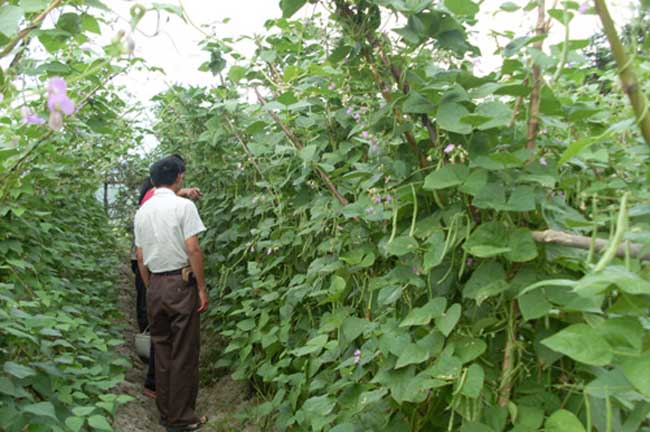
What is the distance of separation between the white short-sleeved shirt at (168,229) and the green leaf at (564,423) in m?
2.69

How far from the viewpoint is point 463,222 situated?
135 cm

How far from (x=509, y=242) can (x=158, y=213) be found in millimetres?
2652

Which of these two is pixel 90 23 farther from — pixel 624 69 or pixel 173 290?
pixel 173 290

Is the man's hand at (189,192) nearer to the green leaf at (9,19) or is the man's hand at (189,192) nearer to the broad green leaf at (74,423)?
the broad green leaf at (74,423)

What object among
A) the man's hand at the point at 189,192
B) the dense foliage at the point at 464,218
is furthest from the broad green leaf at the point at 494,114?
the man's hand at the point at 189,192

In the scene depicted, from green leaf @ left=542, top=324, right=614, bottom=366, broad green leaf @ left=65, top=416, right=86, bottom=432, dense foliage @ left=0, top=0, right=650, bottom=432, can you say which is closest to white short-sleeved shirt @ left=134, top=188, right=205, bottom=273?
dense foliage @ left=0, top=0, right=650, bottom=432

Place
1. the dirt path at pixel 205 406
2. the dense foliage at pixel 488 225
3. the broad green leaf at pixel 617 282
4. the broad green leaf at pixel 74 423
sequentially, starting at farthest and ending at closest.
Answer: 1. the dirt path at pixel 205 406
2. the broad green leaf at pixel 74 423
3. the dense foliage at pixel 488 225
4. the broad green leaf at pixel 617 282

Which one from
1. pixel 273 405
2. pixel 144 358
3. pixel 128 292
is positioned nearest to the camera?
pixel 273 405

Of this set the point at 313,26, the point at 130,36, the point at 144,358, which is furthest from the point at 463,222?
the point at 144,358

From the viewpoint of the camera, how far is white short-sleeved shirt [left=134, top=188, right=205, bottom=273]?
353 cm

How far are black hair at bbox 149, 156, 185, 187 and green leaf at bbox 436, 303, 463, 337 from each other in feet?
8.65

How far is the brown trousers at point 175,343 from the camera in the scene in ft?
11.7

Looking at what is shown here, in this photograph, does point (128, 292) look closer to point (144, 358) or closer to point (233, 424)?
point (144, 358)

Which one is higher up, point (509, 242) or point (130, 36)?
point (130, 36)
